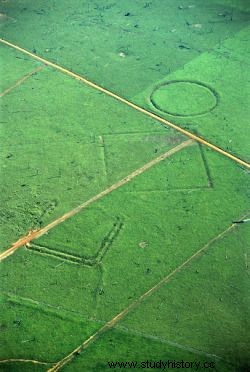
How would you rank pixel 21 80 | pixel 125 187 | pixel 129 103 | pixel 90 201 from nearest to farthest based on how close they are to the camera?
1. pixel 90 201
2. pixel 125 187
3. pixel 129 103
4. pixel 21 80

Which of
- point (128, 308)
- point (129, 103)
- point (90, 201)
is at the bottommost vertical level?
point (128, 308)

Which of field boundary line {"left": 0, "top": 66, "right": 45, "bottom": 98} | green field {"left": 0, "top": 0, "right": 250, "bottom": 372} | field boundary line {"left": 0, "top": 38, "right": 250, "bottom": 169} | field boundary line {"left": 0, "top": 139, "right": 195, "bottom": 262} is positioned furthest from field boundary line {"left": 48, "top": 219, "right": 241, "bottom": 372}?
field boundary line {"left": 0, "top": 66, "right": 45, "bottom": 98}

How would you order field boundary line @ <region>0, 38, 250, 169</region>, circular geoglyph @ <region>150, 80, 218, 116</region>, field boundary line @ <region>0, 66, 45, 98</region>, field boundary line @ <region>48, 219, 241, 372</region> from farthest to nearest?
field boundary line @ <region>0, 66, 45, 98</region> < circular geoglyph @ <region>150, 80, 218, 116</region> < field boundary line @ <region>0, 38, 250, 169</region> < field boundary line @ <region>48, 219, 241, 372</region>

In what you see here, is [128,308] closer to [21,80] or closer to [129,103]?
[129,103]

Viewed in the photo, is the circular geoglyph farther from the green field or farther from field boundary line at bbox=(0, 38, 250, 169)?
field boundary line at bbox=(0, 38, 250, 169)

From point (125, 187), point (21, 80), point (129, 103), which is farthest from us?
point (21, 80)

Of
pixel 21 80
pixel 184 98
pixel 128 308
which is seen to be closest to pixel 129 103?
pixel 184 98

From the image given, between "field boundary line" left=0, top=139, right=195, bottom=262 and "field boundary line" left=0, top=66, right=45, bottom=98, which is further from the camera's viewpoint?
"field boundary line" left=0, top=66, right=45, bottom=98
